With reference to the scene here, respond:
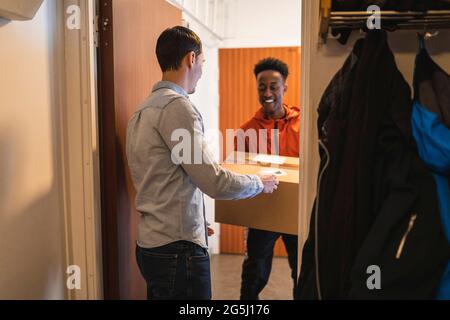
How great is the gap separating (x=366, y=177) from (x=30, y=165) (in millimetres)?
1061

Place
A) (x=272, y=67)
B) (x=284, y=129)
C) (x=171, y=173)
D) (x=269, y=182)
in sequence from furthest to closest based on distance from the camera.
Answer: (x=272, y=67)
(x=284, y=129)
(x=269, y=182)
(x=171, y=173)

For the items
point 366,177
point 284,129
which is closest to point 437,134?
point 366,177

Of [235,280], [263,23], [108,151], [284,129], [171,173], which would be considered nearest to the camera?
[171,173]

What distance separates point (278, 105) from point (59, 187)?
1.20 meters

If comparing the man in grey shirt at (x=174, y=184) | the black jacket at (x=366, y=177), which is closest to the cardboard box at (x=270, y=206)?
the man in grey shirt at (x=174, y=184)

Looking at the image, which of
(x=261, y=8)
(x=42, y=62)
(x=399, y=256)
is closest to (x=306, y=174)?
(x=399, y=256)

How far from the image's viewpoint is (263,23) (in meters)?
3.21

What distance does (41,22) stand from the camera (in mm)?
1313

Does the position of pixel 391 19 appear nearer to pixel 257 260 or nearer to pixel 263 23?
pixel 257 260

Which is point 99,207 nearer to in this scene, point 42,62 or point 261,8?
point 42,62

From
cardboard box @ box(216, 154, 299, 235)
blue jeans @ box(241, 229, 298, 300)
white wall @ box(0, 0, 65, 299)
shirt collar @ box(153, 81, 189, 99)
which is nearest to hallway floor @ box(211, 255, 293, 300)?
blue jeans @ box(241, 229, 298, 300)

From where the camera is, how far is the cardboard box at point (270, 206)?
147 cm

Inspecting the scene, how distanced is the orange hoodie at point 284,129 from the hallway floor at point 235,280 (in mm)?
1138

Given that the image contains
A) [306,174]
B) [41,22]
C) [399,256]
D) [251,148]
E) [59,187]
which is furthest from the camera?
[251,148]
